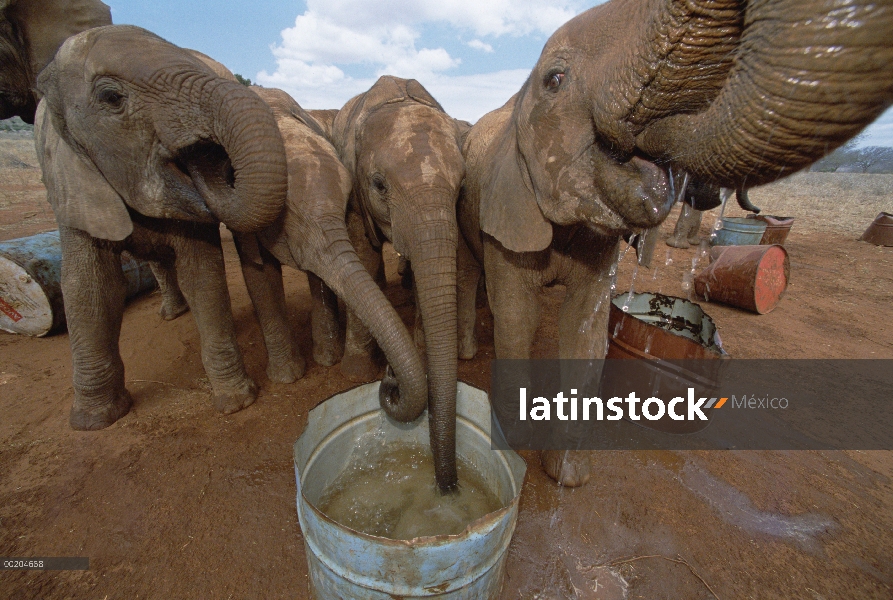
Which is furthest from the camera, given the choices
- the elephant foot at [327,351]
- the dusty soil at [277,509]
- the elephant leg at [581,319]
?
the elephant foot at [327,351]

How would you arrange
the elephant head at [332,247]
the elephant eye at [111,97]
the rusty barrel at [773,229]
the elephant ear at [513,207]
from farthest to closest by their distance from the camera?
the rusty barrel at [773,229], the elephant head at [332,247], the elephant eye at [111,97], the elephant ear at [513,207]

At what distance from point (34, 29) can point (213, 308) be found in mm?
2444

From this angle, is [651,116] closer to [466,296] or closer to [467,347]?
[466,296]

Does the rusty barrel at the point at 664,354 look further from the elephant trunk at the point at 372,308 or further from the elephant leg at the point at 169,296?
the elephant leg at the point at 169,296

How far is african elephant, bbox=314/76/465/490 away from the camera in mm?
2432

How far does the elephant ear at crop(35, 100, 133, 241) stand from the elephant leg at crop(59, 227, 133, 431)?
1.07ft

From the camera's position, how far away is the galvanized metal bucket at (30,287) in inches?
163

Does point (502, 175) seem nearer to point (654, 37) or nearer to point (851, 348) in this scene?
point (654, 37)

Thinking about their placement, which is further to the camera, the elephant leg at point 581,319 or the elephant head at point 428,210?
the elephant leg at point 581,319

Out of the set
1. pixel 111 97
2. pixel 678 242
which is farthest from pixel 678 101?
pixel 678 242

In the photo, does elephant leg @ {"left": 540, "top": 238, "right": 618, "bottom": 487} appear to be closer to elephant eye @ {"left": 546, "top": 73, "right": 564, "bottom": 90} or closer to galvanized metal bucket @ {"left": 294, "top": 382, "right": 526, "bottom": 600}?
galvanized metal bucket @ {"left": 294, "top": 382, "right": 526, "bottom": 600}

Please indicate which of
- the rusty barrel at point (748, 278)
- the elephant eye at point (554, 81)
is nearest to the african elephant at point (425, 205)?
the elephant eye at point (554, 81)

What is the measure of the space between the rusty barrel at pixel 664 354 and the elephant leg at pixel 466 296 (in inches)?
48.2

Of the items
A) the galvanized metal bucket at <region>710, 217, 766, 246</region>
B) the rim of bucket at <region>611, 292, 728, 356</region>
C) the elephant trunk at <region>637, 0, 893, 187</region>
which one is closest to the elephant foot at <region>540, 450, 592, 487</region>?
the rim of bucket at <region>611, 292, 728, 356</region>
